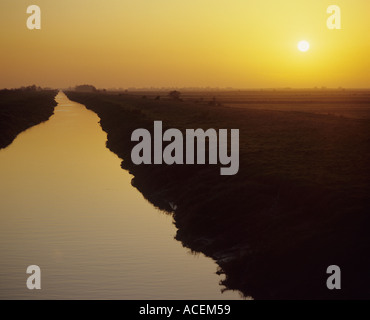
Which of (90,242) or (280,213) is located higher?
(280,213)

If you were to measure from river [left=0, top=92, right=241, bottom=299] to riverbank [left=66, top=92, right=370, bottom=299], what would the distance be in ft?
3.46

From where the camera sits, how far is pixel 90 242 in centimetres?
2736

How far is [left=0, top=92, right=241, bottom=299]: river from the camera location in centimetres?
2159

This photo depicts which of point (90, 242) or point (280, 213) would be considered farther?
point (90, 242)

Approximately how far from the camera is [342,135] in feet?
158

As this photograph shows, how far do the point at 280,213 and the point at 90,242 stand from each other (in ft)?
27.2

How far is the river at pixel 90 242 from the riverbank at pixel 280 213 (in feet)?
3.46

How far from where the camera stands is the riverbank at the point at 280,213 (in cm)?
2053

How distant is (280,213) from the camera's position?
83.5ft

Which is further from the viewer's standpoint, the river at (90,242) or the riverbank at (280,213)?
the river at (90,242)
